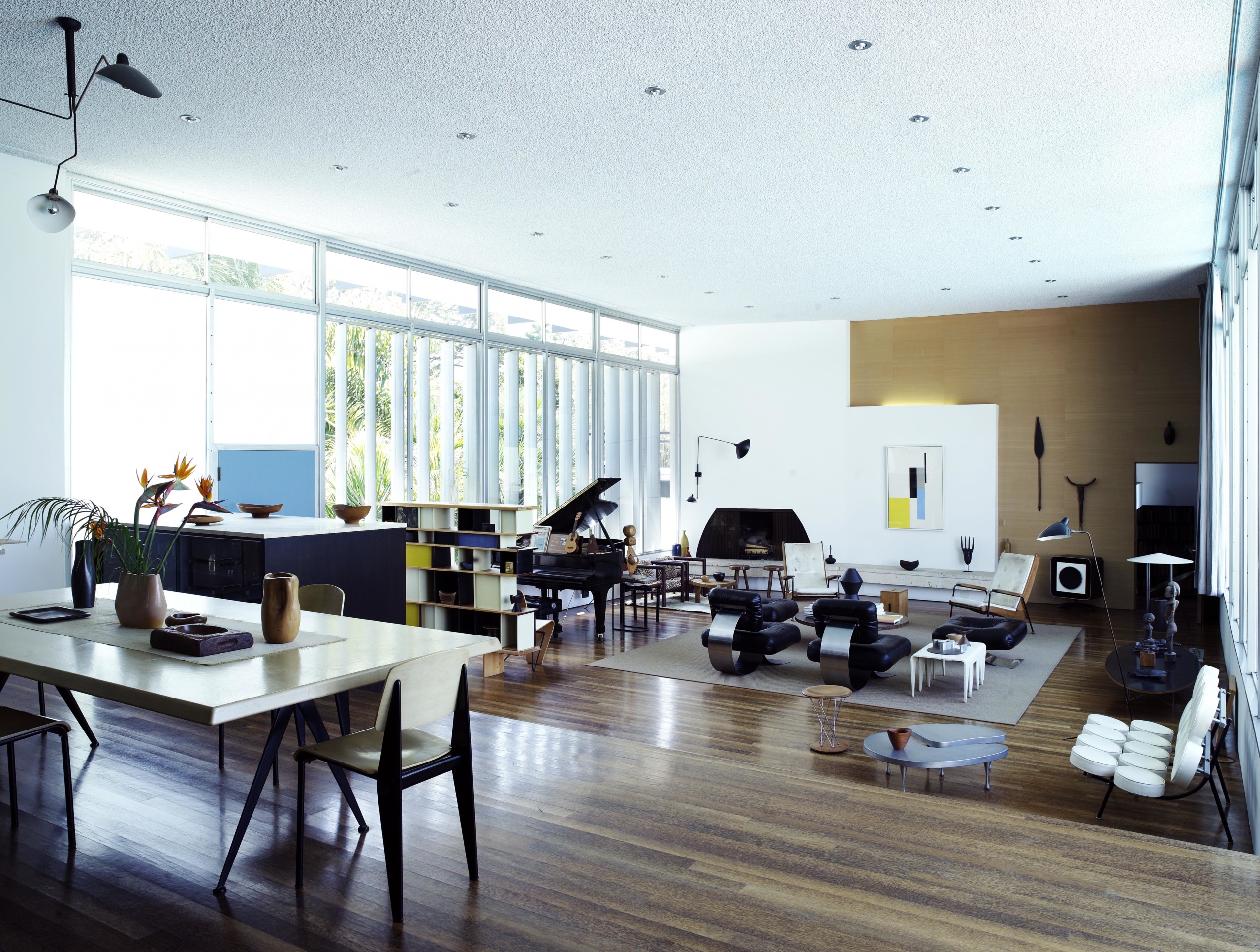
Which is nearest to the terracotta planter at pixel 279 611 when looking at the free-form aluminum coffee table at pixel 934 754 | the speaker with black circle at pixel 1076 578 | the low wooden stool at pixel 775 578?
the free-form aluminum coffee table at pixel 934 754

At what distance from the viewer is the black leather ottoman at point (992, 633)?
307 inches

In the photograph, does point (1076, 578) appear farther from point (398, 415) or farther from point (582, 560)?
point (398, 415)

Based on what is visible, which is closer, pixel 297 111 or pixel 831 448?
pixel 297 111

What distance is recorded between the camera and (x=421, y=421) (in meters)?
8.95

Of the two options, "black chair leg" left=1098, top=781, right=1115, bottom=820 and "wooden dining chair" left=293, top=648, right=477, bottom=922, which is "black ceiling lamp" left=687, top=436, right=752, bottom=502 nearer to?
"black chair leg" left=1098, top=781, right=1115, bottom=820

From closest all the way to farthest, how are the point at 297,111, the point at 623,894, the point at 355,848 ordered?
the point at 623,894 < the point at 355,848 < the point at 297,111

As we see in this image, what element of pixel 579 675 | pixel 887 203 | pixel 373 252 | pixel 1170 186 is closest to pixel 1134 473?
pixel 1170 186

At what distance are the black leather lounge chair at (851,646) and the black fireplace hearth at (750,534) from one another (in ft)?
17.0

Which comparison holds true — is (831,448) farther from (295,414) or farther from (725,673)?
(295,414)

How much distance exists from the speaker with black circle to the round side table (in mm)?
6247

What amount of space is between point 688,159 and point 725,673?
4.20 metres

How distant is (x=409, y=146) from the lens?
5.64 meters

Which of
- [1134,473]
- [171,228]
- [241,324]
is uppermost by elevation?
[171,228]

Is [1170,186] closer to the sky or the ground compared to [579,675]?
closer to the sky
